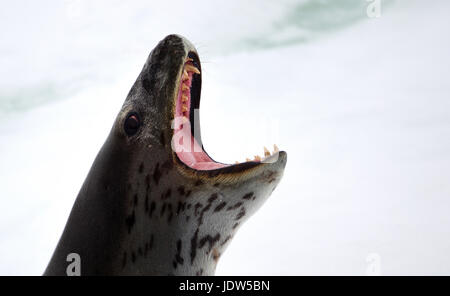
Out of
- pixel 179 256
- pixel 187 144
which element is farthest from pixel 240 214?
pixel 187 144

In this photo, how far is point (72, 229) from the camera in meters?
4.46

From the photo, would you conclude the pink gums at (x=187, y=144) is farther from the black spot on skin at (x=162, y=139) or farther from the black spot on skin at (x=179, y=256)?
the black spot on skin at (x=179, y=256)

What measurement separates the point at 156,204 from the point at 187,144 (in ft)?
1.84

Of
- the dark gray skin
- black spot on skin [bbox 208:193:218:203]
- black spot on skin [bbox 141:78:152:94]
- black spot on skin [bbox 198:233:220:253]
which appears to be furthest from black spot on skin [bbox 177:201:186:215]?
black spot on skin [bbox 141:78:152:94]

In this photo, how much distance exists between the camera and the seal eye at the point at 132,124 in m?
4.41

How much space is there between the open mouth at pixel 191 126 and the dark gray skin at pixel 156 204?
0.24 ft

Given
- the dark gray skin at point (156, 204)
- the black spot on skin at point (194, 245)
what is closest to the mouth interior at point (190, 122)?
the dark gray skin at point (156, 204)

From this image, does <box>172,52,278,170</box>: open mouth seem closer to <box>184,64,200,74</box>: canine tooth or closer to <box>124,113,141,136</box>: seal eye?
<box>184,64,200,74</box>: canine tooth

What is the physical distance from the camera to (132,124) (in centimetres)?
443

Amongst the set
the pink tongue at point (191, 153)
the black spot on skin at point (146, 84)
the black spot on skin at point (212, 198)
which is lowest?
the black spot on skin at point (212, 198)

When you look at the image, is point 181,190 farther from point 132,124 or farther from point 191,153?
point 132,124
